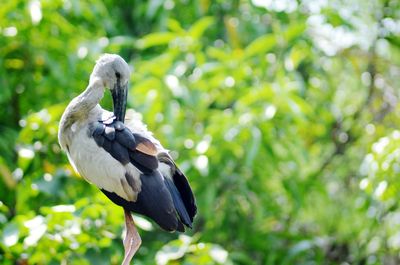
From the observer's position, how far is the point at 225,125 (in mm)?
6203

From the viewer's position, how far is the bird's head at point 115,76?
12.7 feet

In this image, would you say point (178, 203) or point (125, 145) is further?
point (178, 203)

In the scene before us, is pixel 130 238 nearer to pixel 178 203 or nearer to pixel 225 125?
pixel 178 203

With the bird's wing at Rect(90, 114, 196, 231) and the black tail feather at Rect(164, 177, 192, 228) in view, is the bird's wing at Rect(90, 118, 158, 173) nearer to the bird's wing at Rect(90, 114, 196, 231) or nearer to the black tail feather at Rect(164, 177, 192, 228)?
the bird's wing at Rect(90, 114, 196, 231)

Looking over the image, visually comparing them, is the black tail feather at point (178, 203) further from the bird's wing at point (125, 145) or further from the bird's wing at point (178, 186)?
the bird's wing at point (125, 145)

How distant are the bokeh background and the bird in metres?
1.27

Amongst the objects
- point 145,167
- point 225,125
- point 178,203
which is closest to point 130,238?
point 178,203

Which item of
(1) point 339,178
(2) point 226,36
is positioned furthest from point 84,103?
(1) point 339,178

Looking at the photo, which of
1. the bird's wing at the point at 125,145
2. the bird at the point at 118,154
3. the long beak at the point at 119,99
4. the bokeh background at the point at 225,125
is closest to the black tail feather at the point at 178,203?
the bird at the point at 118,154

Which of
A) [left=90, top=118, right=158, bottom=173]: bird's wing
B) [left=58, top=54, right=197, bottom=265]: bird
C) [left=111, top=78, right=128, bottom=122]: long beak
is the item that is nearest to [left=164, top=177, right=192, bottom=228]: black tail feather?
[left=58, top=54, right=197, bottom=265]: bird

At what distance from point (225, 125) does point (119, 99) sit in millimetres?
2339

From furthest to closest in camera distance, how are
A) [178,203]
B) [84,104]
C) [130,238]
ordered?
[130,238], [178,203], [84,104]

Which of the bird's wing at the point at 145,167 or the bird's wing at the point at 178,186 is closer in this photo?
the bird's wing at the point at 145,167

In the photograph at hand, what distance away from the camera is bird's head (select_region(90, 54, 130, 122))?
12.7 feet
